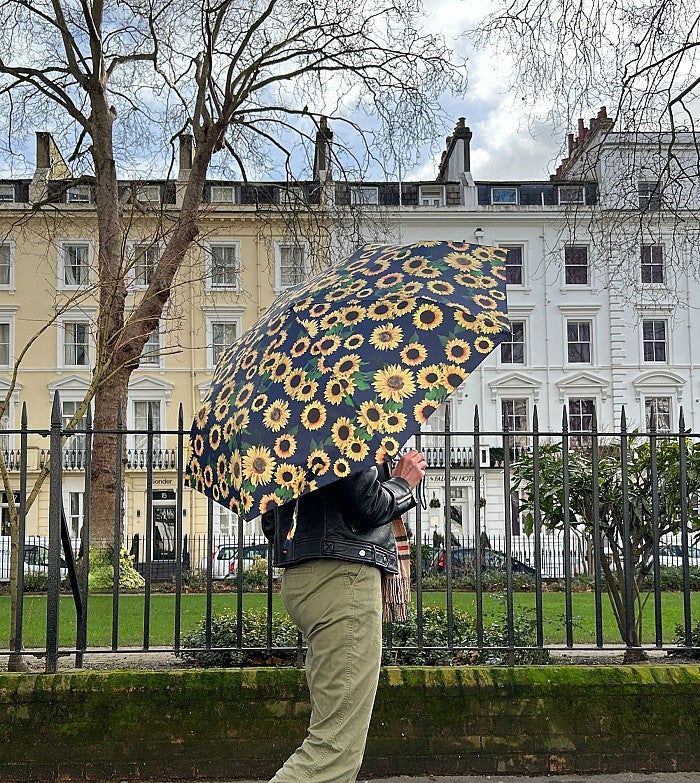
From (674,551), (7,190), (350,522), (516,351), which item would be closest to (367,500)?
(350,522)

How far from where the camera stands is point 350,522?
3.46 metres

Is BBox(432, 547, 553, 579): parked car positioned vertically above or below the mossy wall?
below

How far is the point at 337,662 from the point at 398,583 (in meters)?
0.54

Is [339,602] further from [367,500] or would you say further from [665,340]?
[665,340]

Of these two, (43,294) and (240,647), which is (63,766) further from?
(43,294)

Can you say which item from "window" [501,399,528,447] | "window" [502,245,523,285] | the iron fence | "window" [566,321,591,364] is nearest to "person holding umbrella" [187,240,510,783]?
the iron fence

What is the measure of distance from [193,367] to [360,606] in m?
33.4

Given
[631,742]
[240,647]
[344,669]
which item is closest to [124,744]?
[240,647]

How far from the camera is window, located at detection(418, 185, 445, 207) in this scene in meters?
38.4

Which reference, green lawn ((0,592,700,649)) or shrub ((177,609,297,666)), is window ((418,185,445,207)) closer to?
green lawn ((0,592,700,649))

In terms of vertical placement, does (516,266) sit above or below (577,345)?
above

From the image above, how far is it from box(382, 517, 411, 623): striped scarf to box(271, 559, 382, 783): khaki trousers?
0.91 feet

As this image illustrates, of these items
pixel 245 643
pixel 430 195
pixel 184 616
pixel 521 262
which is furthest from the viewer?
pixel 430 195

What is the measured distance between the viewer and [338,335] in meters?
3.54
